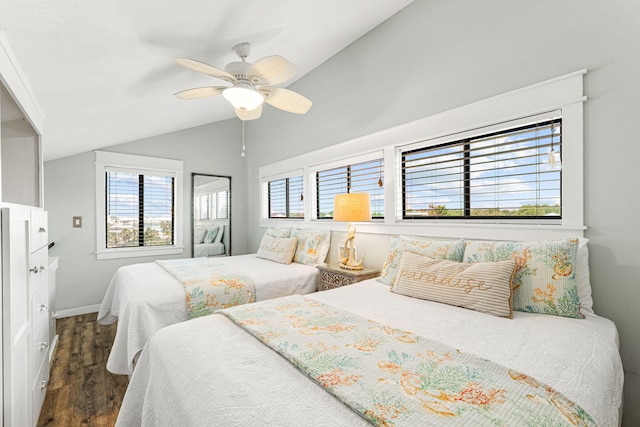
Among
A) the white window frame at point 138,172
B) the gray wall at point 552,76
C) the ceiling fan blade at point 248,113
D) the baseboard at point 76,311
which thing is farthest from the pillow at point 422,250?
the baseboard at point 76,311

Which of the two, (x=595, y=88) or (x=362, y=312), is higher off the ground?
(x=595, y=88)

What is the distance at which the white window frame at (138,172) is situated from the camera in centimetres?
383

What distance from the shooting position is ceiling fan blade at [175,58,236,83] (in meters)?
1.81

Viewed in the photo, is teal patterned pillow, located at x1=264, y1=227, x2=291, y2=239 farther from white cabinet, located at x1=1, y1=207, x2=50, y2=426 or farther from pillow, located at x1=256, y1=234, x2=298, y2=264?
white cabinet, located at x1=1, y1=207, x2=50, y2=426

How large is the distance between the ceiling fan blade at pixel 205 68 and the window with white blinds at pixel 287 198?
6.40 ft

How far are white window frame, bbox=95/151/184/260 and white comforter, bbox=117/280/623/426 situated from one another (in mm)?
3155

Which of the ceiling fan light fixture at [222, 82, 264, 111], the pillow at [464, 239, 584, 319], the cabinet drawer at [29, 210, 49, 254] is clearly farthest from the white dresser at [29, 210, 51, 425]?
the pillow at [464, 239, 584, 319]

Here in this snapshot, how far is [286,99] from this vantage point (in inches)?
100

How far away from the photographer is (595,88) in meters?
1.67

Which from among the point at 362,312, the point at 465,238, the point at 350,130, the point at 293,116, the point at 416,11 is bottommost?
the point at 362,312

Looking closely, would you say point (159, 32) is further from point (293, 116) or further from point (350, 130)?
point (293, 116)

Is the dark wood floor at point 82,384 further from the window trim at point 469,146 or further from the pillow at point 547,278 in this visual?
the window trim at point 469,146

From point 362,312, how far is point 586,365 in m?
0.90

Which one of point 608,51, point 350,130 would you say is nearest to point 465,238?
point 608,51
